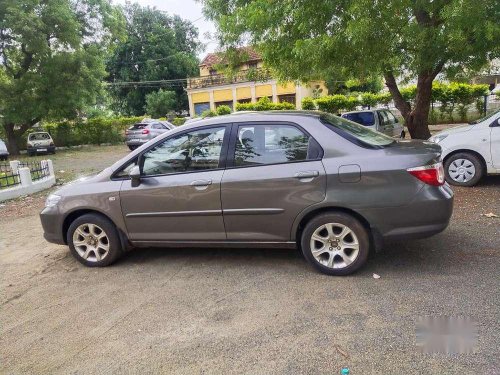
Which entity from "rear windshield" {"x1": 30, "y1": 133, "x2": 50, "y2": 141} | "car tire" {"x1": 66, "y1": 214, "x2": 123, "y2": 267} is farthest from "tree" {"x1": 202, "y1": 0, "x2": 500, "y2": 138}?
"rear windshield" {"x1": 30, "y1": 133, "x2": 50, "y2": 141}

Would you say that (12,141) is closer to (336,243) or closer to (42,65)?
(42,65)

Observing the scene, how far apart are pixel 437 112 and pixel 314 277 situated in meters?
19.7

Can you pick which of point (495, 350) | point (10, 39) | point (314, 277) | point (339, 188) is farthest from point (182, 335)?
point (10, 39)

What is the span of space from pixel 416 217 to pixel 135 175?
2.86m

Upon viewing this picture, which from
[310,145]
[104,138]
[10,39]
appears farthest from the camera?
[104,138]

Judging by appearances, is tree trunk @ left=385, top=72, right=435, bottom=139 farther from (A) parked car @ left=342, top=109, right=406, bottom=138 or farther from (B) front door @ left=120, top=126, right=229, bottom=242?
(B) front door @ left=120, top=126, right=229, bottom=242

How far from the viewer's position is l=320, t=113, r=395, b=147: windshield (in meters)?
4.14

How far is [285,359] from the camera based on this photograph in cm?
284

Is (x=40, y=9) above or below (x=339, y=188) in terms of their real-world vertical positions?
above

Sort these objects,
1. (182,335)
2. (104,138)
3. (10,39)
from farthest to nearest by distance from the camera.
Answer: (104,138), (10,39), (182,335)

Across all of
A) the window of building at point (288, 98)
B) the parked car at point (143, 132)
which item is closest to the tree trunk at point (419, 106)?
the parked car at point (143, 132)

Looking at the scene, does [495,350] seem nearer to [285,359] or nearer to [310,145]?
[285,359]

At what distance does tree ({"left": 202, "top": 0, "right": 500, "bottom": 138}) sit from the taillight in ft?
11.3

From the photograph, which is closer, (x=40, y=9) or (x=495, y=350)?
(x=495, y=350)
